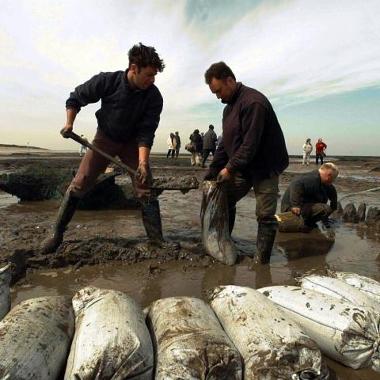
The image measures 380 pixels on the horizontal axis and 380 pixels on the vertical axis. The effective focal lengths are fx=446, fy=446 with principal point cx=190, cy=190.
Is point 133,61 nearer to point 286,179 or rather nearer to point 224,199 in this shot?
point 224,199

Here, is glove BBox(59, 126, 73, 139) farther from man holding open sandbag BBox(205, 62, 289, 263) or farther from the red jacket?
the red jacket

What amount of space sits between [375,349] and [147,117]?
3.19 meters

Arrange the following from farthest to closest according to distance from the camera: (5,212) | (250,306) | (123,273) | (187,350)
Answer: (5,212) < (123,273) < (250,306) < (187,350)

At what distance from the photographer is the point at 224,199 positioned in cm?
480

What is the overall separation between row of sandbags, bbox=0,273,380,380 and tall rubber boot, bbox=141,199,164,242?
2083 millimetres

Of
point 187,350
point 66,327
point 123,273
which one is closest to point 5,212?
point 123,273

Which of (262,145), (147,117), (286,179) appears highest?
(147,117)

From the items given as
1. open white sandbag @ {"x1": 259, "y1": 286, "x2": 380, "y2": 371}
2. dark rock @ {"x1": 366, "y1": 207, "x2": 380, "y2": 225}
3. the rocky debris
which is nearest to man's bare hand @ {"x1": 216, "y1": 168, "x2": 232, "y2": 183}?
the rocky debris

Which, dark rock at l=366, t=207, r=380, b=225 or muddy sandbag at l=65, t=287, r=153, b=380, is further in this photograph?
dark rock at l=366, t=207, r=380, b=225

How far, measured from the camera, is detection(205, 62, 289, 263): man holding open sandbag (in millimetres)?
4405

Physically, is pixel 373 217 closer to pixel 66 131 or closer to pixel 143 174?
pixel 143 174

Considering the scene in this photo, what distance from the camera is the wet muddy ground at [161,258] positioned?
13.5 feet

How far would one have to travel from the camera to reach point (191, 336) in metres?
2.31

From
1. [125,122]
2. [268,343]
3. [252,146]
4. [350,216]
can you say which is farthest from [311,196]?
[268,343]
